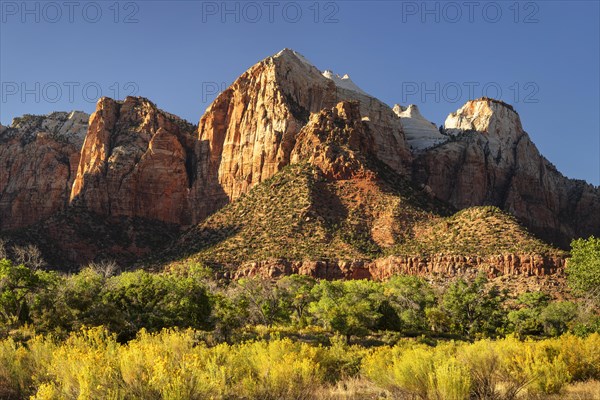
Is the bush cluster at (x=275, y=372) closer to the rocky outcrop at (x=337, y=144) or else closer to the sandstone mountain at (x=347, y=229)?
the sandstone mountain at (x=347, y=229)

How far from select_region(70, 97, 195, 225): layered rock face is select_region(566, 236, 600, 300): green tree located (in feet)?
265

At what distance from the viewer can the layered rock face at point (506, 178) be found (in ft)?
445

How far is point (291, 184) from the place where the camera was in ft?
275

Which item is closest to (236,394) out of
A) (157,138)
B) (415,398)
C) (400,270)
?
(415,398)

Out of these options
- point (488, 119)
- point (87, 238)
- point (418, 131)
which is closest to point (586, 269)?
point (87, 238)

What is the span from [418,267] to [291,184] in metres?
27.4

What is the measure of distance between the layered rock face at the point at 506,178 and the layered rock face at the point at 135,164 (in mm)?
60515

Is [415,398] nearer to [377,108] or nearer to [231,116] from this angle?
[231,116]

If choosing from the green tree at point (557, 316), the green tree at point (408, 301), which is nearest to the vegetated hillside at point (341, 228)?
the green tree at point (408, 301)

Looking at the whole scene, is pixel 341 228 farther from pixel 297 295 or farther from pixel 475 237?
pixel 297 295

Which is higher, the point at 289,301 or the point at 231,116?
the point at 231,116

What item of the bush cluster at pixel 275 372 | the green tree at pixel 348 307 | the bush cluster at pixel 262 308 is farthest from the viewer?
the green tree at pixel 348 307

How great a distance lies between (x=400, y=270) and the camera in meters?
65.5

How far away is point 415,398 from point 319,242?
56426 millimetres
